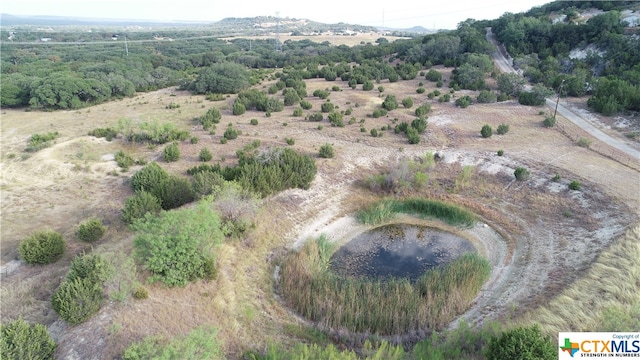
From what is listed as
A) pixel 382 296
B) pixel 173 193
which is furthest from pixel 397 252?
pixel 173 193

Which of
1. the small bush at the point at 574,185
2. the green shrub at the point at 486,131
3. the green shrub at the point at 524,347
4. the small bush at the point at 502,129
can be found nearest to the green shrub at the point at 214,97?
the green shrub at the point at 486,131

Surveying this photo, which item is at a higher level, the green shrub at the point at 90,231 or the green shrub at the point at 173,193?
the green shrub at the point at 173,193

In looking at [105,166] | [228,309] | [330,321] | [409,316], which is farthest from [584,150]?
[105,166]

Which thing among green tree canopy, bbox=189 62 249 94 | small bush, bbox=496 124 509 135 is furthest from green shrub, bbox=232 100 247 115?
small bush, bbox=496 124 509 135

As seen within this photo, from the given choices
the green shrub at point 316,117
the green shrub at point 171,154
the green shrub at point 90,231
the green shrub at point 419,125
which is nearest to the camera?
the green shrub at point 90,231

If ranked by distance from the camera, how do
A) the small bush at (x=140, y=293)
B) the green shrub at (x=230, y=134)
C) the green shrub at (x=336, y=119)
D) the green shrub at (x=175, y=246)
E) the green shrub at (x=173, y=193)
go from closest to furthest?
the small bush at (x=140, y=293) < the green shrub at (x=175, y=246) < the green shrub at (x=173, y=193) < the green shrub at (x=230, y=134) < the green shrub at (x=336, y=119)

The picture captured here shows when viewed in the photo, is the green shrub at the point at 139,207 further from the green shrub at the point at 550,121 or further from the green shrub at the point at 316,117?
the green shrub at the point at 550,121
